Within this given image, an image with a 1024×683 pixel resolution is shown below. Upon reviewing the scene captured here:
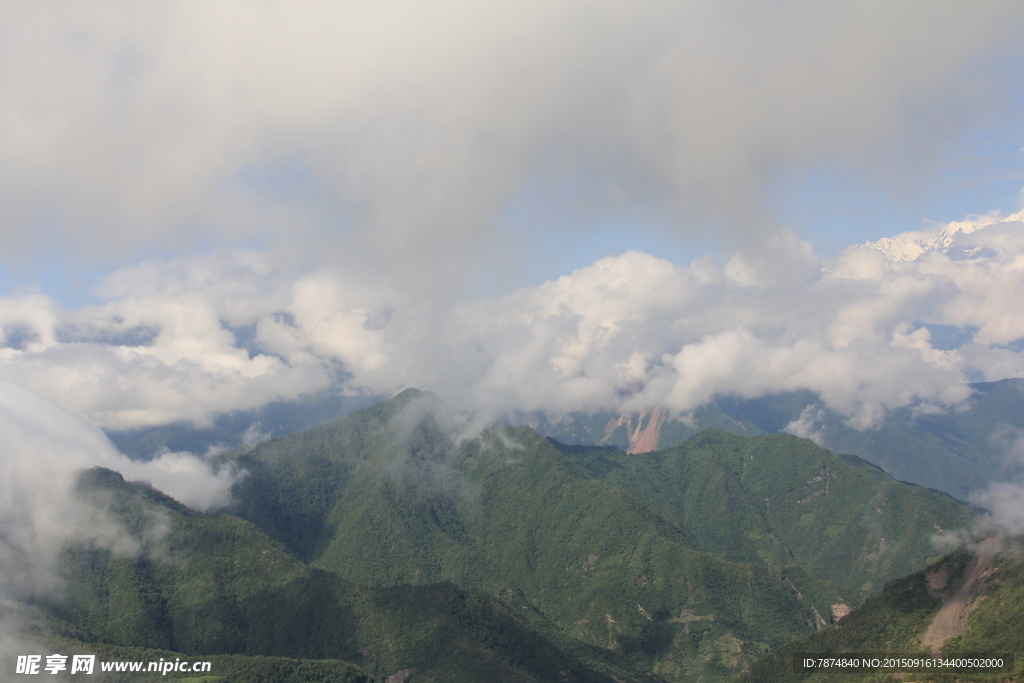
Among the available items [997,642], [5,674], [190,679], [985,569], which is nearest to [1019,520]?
[985,569]

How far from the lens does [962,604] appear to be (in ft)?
576

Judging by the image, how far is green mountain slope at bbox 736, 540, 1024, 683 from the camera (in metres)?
157

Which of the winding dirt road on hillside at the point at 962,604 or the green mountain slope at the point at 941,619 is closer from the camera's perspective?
the green mountain slope at the point at 941,619

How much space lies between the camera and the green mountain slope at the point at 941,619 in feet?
516

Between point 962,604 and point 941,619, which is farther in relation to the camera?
point 941,619

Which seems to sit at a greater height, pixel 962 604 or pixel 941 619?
pixel 962 604

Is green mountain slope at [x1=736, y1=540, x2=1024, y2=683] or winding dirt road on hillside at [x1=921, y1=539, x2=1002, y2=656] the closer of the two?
green mountain slope at [x1=736, y1=540, x2=1024, y2=683]

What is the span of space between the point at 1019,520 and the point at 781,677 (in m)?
82.2

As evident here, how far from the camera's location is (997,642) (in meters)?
154

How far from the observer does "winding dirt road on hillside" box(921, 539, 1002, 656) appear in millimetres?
171625

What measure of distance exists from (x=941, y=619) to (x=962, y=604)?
21.5ft

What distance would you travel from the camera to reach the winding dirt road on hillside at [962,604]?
17162cm

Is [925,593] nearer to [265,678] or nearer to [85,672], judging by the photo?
[265,678]

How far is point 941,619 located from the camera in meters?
178
